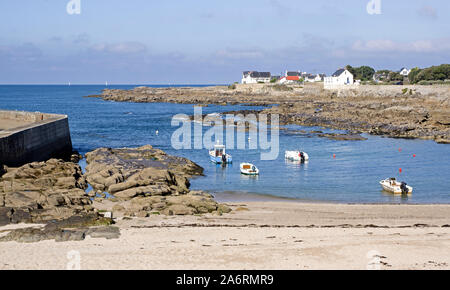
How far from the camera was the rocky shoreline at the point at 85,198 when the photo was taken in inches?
696

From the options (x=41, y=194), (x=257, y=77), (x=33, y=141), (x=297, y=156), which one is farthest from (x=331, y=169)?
(x=257, y=77)

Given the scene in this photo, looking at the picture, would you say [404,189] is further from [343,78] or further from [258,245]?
[343,78]

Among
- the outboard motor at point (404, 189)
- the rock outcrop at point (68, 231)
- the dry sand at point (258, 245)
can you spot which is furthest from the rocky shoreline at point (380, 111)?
the rock outcrop at point (68, 231)

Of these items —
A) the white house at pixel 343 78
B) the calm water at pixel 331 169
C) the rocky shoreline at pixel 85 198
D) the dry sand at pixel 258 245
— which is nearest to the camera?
the dry sand at pixel 258 245

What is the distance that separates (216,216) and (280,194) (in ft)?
23.7

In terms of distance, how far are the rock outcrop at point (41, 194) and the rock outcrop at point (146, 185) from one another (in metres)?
1.36

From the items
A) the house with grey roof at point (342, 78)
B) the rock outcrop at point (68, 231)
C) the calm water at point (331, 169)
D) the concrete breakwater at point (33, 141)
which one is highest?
the house with grey roof at point (342, 78)

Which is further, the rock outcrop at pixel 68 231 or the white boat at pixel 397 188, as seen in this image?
the white boat at pixel 397 188

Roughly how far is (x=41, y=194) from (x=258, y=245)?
415 inches

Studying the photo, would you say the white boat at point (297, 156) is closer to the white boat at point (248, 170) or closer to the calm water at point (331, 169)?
the calm water at point (331, 169)

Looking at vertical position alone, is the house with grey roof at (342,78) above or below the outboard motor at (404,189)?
above

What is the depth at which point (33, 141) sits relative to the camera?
103 ft
